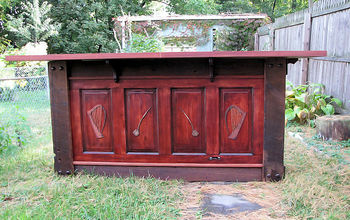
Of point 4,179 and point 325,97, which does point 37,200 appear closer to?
point 4,179

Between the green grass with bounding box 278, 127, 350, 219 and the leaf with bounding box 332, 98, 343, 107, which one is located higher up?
the leaf with bounding box 332, 98, 343, 107

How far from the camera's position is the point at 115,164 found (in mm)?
3609

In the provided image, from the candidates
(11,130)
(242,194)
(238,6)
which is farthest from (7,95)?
(238,6)

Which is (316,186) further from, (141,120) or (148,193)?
(141,120)

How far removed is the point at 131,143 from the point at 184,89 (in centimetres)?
84

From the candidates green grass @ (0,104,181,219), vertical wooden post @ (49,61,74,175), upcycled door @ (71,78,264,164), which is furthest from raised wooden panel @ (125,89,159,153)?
vertical wooden post @ (49,61,74,175)

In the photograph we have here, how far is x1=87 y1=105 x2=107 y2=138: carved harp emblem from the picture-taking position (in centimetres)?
362

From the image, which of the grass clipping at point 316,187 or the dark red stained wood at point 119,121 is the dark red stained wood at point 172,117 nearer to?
the dark red stained wood at point 119,121

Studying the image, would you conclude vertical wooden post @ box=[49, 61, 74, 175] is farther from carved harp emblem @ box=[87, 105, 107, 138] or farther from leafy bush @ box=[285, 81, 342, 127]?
leafy bush @ box=[285, 81, 342, 127]

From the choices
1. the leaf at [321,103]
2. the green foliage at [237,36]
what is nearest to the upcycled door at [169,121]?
the leaf at [321,103]

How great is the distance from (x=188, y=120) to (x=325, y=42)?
4.01 metres

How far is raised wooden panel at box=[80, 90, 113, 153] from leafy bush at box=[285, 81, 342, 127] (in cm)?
374

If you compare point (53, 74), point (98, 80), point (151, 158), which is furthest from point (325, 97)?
point (53, 74)

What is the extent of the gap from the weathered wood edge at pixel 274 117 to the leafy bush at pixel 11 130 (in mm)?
3291
